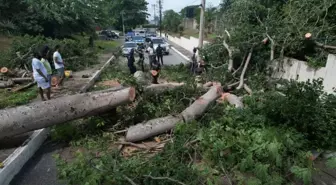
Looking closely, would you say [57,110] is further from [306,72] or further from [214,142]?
[306,72]

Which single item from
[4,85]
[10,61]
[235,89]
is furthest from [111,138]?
[10,61]

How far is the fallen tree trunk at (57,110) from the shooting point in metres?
4.41

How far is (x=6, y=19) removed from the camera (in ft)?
54.9

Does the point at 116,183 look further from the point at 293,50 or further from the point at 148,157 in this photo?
the point at 293,50

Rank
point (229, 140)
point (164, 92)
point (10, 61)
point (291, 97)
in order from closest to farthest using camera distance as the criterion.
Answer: point (229, 140)
point (291, 97)
point (164, 92)
point (10, 61)

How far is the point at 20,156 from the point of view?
418cm

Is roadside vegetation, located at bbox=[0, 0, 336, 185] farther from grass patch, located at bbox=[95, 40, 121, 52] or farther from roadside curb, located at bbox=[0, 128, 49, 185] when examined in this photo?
grass patch, located at bbox=[95, 40, 121, 52]

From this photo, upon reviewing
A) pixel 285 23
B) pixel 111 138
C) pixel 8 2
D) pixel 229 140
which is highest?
pixel 8 2

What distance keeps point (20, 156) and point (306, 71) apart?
7723 mm

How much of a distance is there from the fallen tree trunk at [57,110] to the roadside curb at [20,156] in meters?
0.30

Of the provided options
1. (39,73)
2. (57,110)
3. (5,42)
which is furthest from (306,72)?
(5,42)

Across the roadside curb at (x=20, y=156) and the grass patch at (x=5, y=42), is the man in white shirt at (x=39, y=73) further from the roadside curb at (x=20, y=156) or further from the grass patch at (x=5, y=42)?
the grass patch at (x=5, y=42)

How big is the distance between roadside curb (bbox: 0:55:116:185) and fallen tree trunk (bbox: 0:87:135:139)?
30cm

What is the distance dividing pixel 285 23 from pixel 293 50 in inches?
53.7
